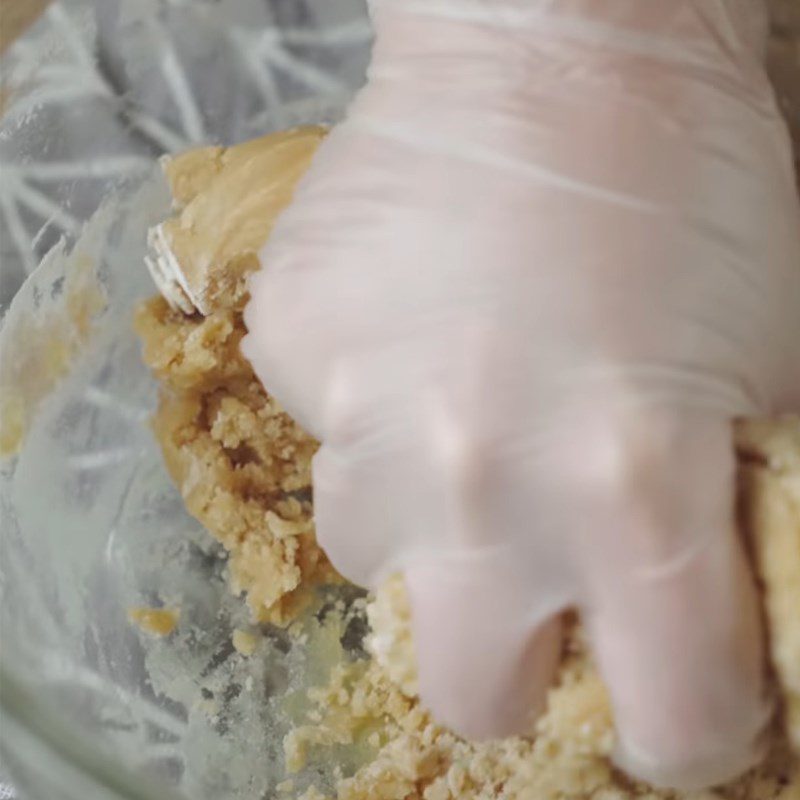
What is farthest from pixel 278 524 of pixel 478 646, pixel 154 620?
pixel 478 646

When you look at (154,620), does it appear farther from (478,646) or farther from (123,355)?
(478,646)

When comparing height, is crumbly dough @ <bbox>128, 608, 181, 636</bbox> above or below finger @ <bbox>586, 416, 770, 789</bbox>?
below

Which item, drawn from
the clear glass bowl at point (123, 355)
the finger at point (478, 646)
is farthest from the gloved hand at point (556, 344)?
the clear glass bowl at point (123, 355)

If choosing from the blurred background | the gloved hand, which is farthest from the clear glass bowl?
the gloved hand

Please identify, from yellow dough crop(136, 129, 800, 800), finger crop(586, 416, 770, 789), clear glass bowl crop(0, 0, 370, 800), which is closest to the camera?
finger crop(586, 416, 770, 789)

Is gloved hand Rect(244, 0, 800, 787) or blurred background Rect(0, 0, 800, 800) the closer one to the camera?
gloved hand Rect(244, 0, 800, 787)

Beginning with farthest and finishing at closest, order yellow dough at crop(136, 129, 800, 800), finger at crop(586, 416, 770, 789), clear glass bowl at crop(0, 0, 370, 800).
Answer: clear glass bowl at crop(0, 0, 370, 800) → yellow dough at crop(136, 129, 800, 800) → finger at crop(586, 416, 770, 789)

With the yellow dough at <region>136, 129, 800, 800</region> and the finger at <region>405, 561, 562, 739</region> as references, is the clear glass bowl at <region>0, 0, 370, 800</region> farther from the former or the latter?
the finger at <region>405, 561, 562, 739</region>
